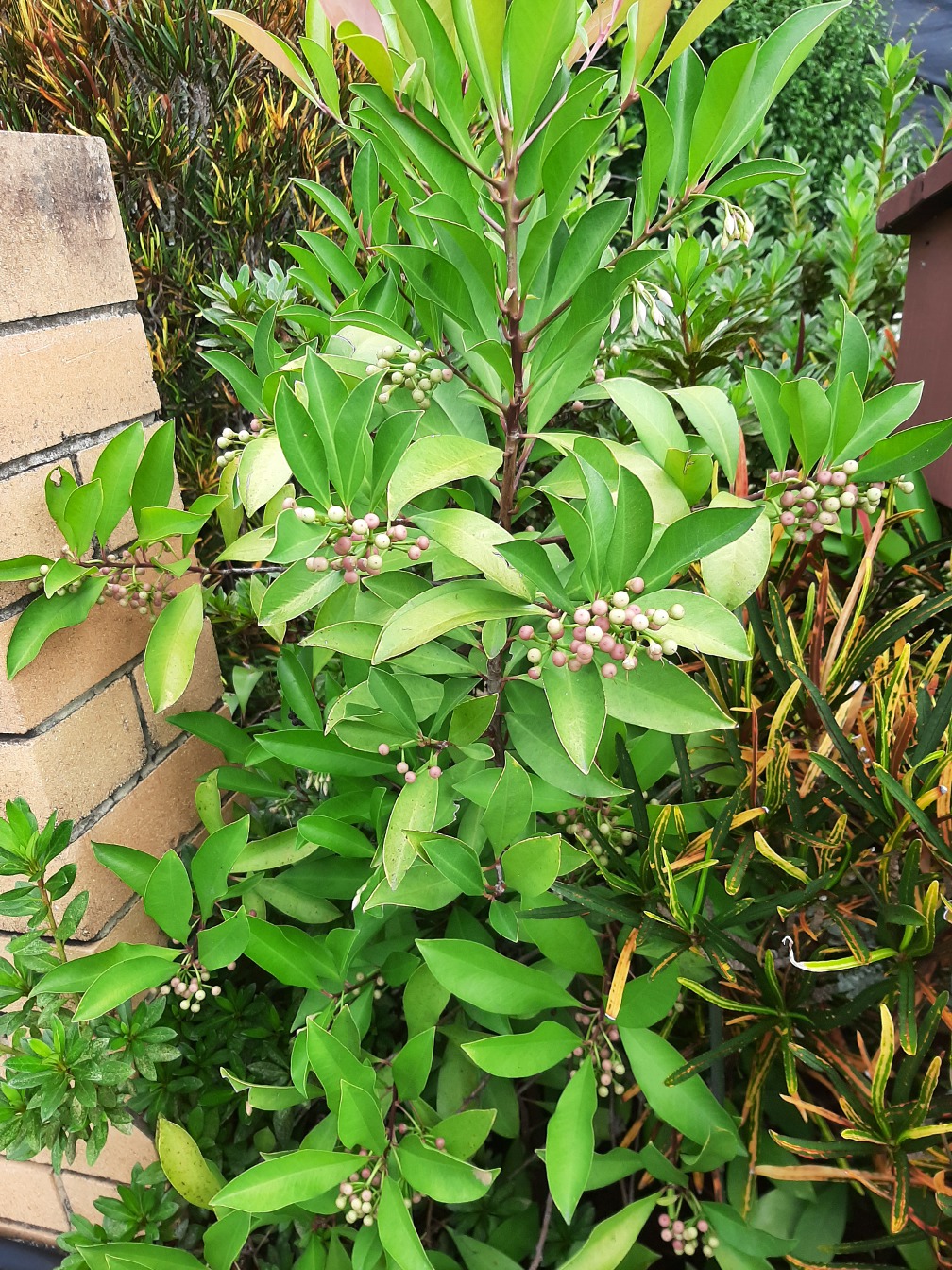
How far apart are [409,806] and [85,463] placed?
51 cm

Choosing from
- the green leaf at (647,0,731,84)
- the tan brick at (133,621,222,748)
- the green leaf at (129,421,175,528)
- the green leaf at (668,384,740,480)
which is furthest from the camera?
the tan brick at (133,621,222,748)

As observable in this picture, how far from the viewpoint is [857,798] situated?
0.71 m

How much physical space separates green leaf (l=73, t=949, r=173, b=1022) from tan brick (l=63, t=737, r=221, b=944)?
181 mm

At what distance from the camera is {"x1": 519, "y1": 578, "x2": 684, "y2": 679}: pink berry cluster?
534 mm

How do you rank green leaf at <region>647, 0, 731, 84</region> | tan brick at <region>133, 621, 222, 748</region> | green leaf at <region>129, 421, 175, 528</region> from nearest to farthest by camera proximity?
green leaf at <region>647, 0, 731, 84</region> → green leaf at <region>129, 421, 175, 528</region> → tan brick at <region>133, 621, 222, 748</region>

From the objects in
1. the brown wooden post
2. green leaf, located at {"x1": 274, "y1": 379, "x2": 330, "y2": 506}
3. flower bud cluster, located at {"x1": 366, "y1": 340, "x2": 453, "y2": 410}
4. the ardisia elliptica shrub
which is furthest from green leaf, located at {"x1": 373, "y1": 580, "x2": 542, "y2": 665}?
the brown wooden post

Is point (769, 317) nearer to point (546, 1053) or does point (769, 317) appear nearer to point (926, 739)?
point (926, 739)

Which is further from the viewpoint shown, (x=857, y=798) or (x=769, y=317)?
(x=769, y=317)

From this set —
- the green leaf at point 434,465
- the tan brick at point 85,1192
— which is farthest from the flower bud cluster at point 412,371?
the tan brick at point 85,1192

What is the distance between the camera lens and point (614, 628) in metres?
0.56

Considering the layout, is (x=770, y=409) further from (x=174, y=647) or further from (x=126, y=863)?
(x=126, y=863)

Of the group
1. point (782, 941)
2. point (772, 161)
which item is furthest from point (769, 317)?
point (782, 941)

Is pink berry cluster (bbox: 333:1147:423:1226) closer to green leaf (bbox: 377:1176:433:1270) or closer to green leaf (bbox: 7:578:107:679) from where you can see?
green leaf (bbox: 377:1176:433:1270)

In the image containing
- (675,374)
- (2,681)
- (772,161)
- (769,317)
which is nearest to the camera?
(772,161)
